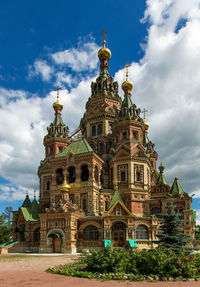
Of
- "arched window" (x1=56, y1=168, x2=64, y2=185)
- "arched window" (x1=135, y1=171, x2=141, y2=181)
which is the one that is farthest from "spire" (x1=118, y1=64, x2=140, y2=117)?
"arched window" (x1=56, y1=168, x2=64, y2=185)

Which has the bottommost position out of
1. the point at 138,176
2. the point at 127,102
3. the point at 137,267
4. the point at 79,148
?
the point at 137,267

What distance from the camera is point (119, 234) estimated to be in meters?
34.0

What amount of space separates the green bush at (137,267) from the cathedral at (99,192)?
16242 millimetres

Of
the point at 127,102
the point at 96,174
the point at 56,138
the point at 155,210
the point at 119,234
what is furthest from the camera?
the point at 56,138

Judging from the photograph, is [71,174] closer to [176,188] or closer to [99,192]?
[99,192]

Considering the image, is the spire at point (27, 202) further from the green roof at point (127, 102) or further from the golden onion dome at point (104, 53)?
the golden onion dome at point (104, 53)

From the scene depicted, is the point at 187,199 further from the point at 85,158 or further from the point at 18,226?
the point at 18,226

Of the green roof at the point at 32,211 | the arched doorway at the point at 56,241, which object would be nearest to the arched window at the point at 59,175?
the green roof at the point at 32,211

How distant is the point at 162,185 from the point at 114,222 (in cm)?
1114

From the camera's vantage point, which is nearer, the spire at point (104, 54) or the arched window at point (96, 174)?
the arched window at point (96, 174)

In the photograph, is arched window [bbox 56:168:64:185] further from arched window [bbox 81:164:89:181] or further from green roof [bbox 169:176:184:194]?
green roof [bbox 169:176:184:194]

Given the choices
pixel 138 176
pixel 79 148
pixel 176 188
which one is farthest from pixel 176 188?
pixel 79 148

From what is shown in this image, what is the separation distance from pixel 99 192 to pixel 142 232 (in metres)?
9.19

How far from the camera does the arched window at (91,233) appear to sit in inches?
1356
